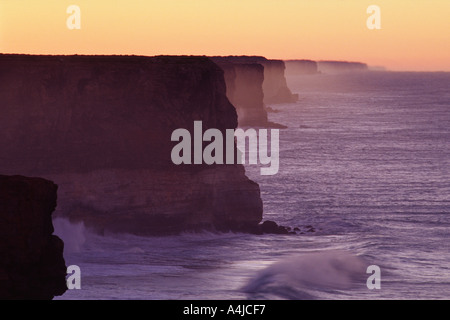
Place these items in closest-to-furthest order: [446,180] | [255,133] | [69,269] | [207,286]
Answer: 1. [207,286]
2. [69,269]
3. [446,180]
4. [255,133]

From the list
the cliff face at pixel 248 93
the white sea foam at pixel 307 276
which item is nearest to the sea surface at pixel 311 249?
the white sea foam at pixel 307 276

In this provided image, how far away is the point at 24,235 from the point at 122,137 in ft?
72.8

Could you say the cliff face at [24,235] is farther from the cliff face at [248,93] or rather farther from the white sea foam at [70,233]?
the cliff face at [248,93]

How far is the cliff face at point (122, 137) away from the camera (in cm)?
5075

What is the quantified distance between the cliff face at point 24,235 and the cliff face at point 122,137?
52.7 ft

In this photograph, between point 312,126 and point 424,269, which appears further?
point 312,126

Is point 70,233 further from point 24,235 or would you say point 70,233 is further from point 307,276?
point 24,235

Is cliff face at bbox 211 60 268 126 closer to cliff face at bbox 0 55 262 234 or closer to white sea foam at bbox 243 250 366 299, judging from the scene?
cliff face at bbox 0 55 262 234

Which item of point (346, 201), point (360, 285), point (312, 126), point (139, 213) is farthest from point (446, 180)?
point (312, 126)

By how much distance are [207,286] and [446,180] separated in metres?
39.1

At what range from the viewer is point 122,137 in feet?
179

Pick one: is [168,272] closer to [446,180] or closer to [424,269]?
[424,269]

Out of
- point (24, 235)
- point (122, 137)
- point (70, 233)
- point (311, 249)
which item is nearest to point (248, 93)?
point (122, 137)

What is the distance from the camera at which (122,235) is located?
1955 inches
